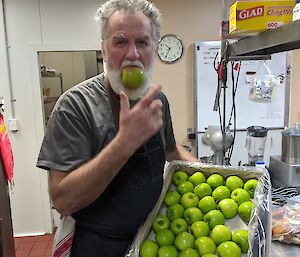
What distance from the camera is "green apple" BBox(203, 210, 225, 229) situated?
950 millimetres

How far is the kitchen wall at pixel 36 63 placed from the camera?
299 cm

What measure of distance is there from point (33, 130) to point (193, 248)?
264 centimetres

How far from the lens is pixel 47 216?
3287 millimetres

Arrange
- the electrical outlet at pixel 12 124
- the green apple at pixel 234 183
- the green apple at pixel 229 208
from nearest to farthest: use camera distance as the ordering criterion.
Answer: the green apple at pixel 229 208
the green apple at pixel 234 183
the electrical outlet at pixel 12 124

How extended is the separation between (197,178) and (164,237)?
304mm

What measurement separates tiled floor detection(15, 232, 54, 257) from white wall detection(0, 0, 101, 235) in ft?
2.38

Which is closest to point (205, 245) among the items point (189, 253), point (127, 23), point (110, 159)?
point (189, 253)

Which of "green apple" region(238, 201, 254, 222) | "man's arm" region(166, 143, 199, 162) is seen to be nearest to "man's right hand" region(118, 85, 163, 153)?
"green apple" region(238, 201, 254, 222)

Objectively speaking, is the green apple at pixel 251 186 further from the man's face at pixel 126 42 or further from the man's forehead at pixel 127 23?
the man's forehead at pixel 127 23

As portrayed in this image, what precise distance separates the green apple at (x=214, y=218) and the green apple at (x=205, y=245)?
0.22 ft

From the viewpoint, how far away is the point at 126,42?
996 mm

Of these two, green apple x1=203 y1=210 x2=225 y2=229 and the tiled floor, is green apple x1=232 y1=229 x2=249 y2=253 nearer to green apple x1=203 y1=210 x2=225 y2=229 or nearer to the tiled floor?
green apple x1=203 y1=210 x2=225 y2=229

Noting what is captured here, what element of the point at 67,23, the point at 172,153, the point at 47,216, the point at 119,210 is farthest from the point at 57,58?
the point at 119,210

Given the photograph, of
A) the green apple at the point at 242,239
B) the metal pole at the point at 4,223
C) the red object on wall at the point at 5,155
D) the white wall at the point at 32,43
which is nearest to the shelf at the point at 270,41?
the green apple at the point at 242,239
